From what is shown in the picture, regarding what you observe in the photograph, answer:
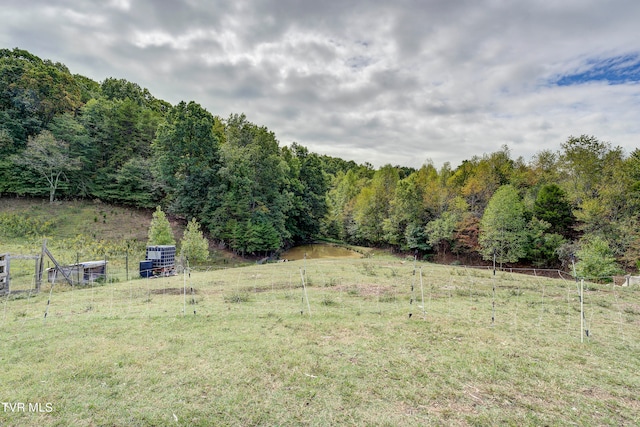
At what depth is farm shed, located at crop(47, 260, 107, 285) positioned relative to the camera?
1407 centimetres

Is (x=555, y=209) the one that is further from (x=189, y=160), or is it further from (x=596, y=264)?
(x=189, y=160)

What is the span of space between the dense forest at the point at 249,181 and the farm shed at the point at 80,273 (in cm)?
1396

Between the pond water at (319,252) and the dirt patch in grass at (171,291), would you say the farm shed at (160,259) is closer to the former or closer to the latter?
the dirt patch in grass at (171,291)

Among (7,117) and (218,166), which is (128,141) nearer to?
(7,117)

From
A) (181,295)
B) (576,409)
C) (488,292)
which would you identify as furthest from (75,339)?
(488,292)

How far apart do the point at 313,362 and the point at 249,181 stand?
25.4 m

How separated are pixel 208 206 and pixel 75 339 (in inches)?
966

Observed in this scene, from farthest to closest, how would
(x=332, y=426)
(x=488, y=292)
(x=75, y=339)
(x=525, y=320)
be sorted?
(x=488, y=292) → (x=525, y=320) → (x=75, y=339) → (x=332, y=426)

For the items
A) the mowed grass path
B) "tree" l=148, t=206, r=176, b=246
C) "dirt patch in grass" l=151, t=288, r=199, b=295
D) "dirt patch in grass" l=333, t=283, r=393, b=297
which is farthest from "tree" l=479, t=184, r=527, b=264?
"tree" l=148, t=206, r=176, b=246

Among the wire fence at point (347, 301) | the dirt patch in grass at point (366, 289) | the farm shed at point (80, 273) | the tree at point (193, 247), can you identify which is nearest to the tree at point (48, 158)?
the wire fence at point (347, 301)

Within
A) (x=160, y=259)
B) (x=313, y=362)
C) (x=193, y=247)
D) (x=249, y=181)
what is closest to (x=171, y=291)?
(x=160, y=259)

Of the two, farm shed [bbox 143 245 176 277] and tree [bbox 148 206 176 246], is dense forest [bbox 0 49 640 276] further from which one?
farm shed [bbox 143 245 176 277]

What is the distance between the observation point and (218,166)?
31734 millimetres

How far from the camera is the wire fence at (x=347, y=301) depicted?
9172 mm
